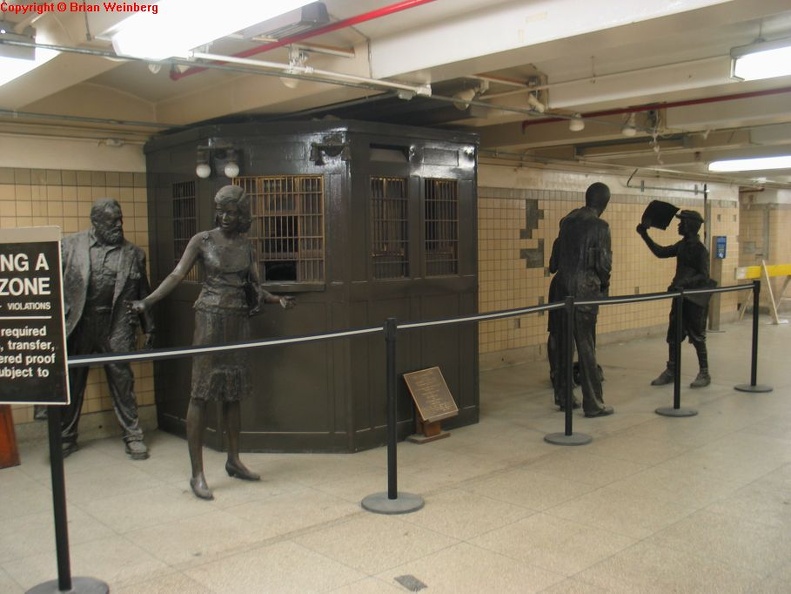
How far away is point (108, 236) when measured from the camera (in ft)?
16.6

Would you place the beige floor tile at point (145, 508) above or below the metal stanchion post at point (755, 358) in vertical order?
below

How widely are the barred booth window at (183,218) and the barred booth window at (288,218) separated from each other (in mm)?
511

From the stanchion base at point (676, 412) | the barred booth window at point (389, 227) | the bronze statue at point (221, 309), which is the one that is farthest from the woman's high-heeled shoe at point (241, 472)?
the stanchion base at point (676, 412)

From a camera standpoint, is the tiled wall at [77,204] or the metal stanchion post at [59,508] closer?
the metal stanchion post at [59,508]

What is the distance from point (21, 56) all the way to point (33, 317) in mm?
1689

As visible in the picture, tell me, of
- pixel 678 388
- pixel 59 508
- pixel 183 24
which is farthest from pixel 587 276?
pixel 59 508

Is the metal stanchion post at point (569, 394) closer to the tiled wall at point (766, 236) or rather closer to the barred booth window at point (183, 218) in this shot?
the barred booth window at point (183, 218)

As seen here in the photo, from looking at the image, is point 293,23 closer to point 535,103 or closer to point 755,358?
point 535,103

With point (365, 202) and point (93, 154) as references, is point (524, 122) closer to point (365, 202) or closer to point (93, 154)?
point (365, 202)

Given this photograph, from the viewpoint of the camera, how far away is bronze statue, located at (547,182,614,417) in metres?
6.11

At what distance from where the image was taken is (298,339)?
373 cm

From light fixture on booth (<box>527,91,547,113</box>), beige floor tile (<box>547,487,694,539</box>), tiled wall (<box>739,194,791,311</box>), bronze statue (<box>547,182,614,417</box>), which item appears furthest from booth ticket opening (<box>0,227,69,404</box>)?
tiled wall (<box>739,194,791,311</box>)

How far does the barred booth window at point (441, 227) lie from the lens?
5648mm

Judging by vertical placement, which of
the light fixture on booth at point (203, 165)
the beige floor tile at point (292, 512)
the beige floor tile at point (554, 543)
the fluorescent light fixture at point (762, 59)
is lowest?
the beige floor tile at point (292, 512)
